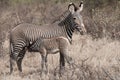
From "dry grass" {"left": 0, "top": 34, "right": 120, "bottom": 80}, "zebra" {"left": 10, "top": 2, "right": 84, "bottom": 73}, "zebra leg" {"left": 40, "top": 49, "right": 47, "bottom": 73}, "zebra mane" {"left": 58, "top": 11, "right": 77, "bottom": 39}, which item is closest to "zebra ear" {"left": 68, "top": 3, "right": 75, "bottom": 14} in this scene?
"zebra" {"left": 10, "top": 2, "right": 84, "bottom": 73}

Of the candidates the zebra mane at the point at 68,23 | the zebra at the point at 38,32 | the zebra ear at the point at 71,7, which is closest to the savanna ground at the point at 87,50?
the zebra at the point at 38,32

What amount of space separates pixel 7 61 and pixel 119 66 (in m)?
4.05

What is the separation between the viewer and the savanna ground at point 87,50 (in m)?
9.19

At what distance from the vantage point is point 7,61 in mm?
12477

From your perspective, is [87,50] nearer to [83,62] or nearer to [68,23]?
[68,23]

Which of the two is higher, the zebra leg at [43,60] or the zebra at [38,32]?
the zebra at [38,32]

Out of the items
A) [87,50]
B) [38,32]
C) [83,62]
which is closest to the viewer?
[83,62]

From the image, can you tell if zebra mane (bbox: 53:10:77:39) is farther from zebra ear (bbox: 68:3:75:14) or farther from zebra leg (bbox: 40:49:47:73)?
zebra leg (bbox: 40:49:47:73)

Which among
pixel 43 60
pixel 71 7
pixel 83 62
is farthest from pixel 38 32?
pixel 83 62

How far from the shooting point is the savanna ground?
9.19 meters

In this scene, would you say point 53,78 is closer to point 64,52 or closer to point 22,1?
point 64,52

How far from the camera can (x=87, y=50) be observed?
1321cm

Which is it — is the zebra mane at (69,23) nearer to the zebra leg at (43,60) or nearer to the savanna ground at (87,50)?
the savanna ground at (87,50)

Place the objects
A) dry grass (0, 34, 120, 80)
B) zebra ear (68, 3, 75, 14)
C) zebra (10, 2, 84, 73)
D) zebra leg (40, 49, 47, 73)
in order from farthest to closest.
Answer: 1. zebra (10, 2, 84, 73)
2. zebra ear (68, 3, 75, 14)
3. zebra leg (40, 49, 47, 73)
4. dry grass (0, 34, 120, 80)
